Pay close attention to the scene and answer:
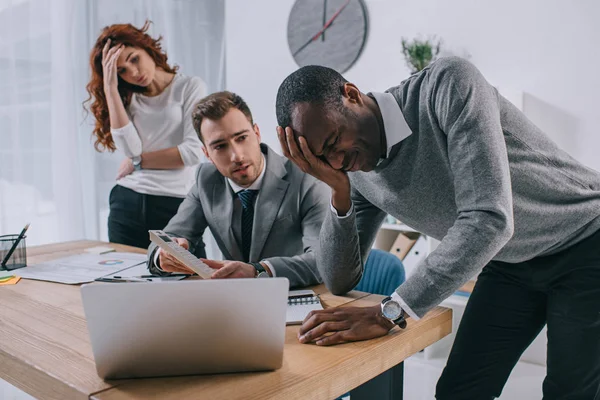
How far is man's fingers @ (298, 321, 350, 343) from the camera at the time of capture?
93 cm

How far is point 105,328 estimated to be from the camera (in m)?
0.72

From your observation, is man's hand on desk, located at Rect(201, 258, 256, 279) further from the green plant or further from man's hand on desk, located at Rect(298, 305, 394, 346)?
the green plant

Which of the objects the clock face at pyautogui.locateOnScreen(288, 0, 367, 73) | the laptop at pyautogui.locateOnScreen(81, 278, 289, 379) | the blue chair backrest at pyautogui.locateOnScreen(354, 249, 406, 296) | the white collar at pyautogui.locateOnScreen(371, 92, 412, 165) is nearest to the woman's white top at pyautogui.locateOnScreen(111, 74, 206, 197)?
the blue chair backrest at pyautogui.locateOnScreen(354, 249, 406, 296)

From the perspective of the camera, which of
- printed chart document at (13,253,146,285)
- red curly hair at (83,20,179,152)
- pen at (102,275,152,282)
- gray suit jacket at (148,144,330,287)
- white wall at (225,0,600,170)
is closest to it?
pen at (102,275,152,282)

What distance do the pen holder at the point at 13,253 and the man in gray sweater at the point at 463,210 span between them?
958mm

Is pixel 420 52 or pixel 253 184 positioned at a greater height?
pixel 420 52

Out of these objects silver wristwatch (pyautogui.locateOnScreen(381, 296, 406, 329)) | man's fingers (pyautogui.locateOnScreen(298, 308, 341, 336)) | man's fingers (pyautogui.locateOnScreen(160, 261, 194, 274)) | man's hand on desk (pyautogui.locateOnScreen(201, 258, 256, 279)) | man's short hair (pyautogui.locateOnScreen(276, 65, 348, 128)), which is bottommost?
man's fingers (pyautogui.locateOnScreen(160, 261, 194, 274))

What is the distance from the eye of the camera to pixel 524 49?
269 centimetres

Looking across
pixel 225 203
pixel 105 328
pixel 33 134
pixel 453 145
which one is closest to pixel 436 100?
pixel 453 145

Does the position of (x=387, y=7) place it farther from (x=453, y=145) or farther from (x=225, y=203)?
(x=453, y=145)

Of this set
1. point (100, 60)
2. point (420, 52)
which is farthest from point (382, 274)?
point (420, 52)

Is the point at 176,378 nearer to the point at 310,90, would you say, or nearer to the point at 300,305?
the point at 300,305

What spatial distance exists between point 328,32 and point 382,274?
2264mm

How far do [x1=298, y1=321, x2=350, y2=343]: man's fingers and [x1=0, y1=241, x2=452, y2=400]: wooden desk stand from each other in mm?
19
